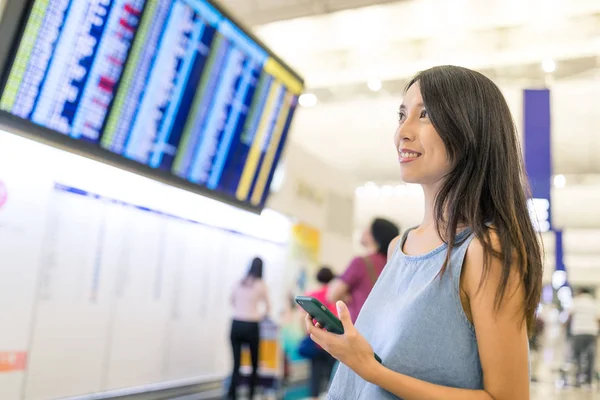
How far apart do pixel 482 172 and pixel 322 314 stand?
0.42m

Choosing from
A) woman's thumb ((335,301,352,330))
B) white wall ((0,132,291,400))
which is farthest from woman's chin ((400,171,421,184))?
white wall ((0,132,291,400))

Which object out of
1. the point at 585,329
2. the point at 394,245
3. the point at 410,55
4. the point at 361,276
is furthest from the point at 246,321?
the point at 585,329

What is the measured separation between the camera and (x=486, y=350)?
3.42 ft

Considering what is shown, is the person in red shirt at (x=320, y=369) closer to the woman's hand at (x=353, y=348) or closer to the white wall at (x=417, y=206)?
the woman's hand at (x=353, y=348)

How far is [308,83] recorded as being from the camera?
9727 mm

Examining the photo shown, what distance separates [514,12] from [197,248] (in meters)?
4.73

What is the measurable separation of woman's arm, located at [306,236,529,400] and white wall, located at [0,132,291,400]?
3.70 metres

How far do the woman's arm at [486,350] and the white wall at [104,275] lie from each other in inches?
146

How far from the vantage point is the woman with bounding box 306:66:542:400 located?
105cm

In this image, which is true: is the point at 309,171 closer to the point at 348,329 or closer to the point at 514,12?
the point at 514,12

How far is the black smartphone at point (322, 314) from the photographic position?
1068 mm

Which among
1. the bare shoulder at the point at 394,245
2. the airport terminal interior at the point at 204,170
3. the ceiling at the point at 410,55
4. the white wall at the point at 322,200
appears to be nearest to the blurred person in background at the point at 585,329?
the airport terminal interior at the point at 204,170

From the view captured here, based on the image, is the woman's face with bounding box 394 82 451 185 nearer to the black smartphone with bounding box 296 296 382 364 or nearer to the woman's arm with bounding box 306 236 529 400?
the woman's arm with bounding box 306 236 529 400

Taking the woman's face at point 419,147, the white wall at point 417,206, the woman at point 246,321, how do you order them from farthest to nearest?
the white wall at point 417,206 → the woman at point 246,321 → the woman's face at point 419,147
